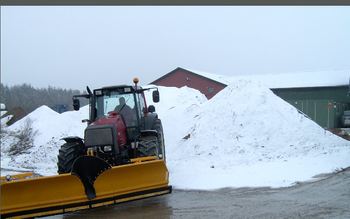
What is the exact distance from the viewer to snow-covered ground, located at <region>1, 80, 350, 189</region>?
9.11 meters

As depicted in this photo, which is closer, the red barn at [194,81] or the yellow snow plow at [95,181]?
the yellow snow plow at [95,181]

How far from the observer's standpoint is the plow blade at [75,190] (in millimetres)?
5941

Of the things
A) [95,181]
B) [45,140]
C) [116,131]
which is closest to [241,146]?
[116,131]

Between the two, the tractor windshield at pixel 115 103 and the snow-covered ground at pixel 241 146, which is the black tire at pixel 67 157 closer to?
the tractor windshield at pixel 115 103

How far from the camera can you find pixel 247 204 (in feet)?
21.3

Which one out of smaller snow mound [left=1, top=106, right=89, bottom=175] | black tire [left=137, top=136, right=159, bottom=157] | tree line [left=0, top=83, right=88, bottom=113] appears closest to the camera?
black tire [left=137, top=136, right=159, bottom=157]

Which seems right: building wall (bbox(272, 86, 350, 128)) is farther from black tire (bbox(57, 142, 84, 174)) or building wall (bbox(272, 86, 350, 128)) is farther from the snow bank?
black tire (bbox(57, 142, 84, 174))

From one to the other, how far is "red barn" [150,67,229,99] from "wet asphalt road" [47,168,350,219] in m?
26.0

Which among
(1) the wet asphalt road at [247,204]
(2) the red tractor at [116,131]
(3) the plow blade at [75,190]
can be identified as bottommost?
(1) the wet asphalt road at [247,204]

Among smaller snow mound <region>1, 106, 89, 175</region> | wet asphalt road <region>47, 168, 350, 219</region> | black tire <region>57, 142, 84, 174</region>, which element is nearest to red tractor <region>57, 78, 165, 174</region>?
black tire <region>57, 142, 84, 174</region>

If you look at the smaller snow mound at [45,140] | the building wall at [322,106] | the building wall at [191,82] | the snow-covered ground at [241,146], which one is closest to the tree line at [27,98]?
the building wall at [191,82]

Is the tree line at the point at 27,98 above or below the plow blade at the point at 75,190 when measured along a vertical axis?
above

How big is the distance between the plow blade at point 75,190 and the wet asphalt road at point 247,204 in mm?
446

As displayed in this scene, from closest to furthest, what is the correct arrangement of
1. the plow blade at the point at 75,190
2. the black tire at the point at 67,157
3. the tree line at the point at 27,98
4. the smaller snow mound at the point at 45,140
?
the plow blade at the point at 75,190 < the black tire at the point at 67,157 < the smaller snow mound at the point at 45,140 < the tree line at the point at 27,98
